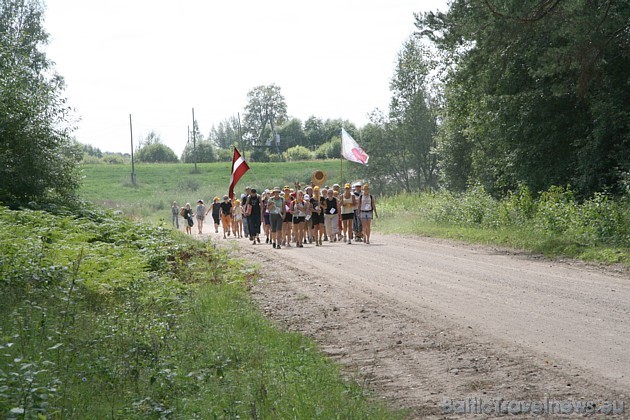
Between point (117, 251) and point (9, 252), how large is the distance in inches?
124

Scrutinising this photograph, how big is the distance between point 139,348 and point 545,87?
18.3 metres

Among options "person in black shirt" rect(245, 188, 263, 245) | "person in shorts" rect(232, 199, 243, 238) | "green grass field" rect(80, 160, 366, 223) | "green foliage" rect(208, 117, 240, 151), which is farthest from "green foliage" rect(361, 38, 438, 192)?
"green foliage" rect(208, 117, 240, 151)

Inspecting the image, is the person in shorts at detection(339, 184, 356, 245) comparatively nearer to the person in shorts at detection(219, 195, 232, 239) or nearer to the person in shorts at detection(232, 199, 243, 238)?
the person in shorts at detection(232, 199, 243, 238)

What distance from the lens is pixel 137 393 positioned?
23.1 ft

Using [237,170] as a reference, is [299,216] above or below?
below

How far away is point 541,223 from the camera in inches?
856

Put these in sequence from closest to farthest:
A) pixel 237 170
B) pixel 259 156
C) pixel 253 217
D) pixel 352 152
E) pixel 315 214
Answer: pixel 315 214 < pixel 253 217 < pixel 237 170 < pixel 352 152 < pixel 259 156

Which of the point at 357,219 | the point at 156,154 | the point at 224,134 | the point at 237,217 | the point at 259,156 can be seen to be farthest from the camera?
the point at 224,134

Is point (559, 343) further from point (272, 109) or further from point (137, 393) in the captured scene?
point (272, 109)

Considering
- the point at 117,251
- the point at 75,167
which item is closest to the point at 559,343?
the point at 117,251

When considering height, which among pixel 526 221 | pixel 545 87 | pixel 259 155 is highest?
pixel 259 155

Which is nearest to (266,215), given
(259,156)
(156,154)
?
(259,156)

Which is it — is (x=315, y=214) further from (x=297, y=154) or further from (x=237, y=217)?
(x=297, y=154)

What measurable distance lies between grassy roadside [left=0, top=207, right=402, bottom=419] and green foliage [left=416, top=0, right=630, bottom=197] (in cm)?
1125
